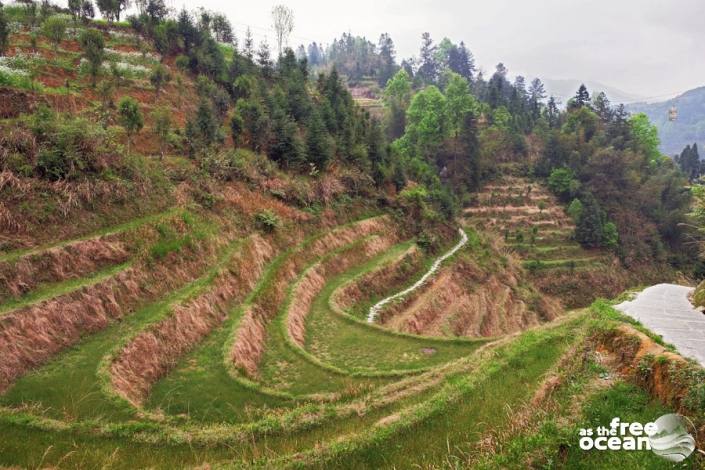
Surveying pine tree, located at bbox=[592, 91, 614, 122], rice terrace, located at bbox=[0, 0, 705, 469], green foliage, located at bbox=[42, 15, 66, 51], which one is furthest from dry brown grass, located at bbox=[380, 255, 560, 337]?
pine tree, located at bbox=[592, 91, 614, 122]

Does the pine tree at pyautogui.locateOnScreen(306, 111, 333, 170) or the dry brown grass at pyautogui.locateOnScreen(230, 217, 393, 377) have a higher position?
the pine tree at pyautogui.locateOnScreen(306, 111, 333, 170)

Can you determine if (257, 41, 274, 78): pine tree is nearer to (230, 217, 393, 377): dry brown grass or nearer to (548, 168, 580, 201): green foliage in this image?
(230, 217, 393, 377): dry brown grass

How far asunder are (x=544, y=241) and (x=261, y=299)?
50.4 meters

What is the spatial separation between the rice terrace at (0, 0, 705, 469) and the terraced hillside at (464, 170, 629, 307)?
691mm

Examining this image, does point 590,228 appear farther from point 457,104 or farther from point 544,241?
point 457,104

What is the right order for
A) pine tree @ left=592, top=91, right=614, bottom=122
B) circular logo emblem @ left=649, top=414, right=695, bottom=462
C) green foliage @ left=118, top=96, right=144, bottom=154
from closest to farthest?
circular logo emblem @ left=649, top=414, right=695, bottom=462
green foliage @ left=118, top=96, right=144, bottom=154
pine tree @ left=592, top=91, right=614, bottom=122

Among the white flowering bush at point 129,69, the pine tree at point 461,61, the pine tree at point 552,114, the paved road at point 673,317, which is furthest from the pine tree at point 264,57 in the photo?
the pine tree at point 461,61

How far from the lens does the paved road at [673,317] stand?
44.1 feet

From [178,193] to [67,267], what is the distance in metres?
8.68

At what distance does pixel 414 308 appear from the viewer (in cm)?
3103

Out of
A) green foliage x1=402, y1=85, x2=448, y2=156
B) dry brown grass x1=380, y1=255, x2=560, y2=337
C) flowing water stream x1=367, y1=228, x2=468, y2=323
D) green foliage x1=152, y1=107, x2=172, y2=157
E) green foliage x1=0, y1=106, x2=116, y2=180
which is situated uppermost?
green foliage x1=402, y1=85, x2=448, y2=156

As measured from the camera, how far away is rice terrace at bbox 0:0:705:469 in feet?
34.4

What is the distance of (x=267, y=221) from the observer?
2823cm

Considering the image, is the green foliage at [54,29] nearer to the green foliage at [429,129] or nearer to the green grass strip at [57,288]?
the green grass strip at [57,288]
